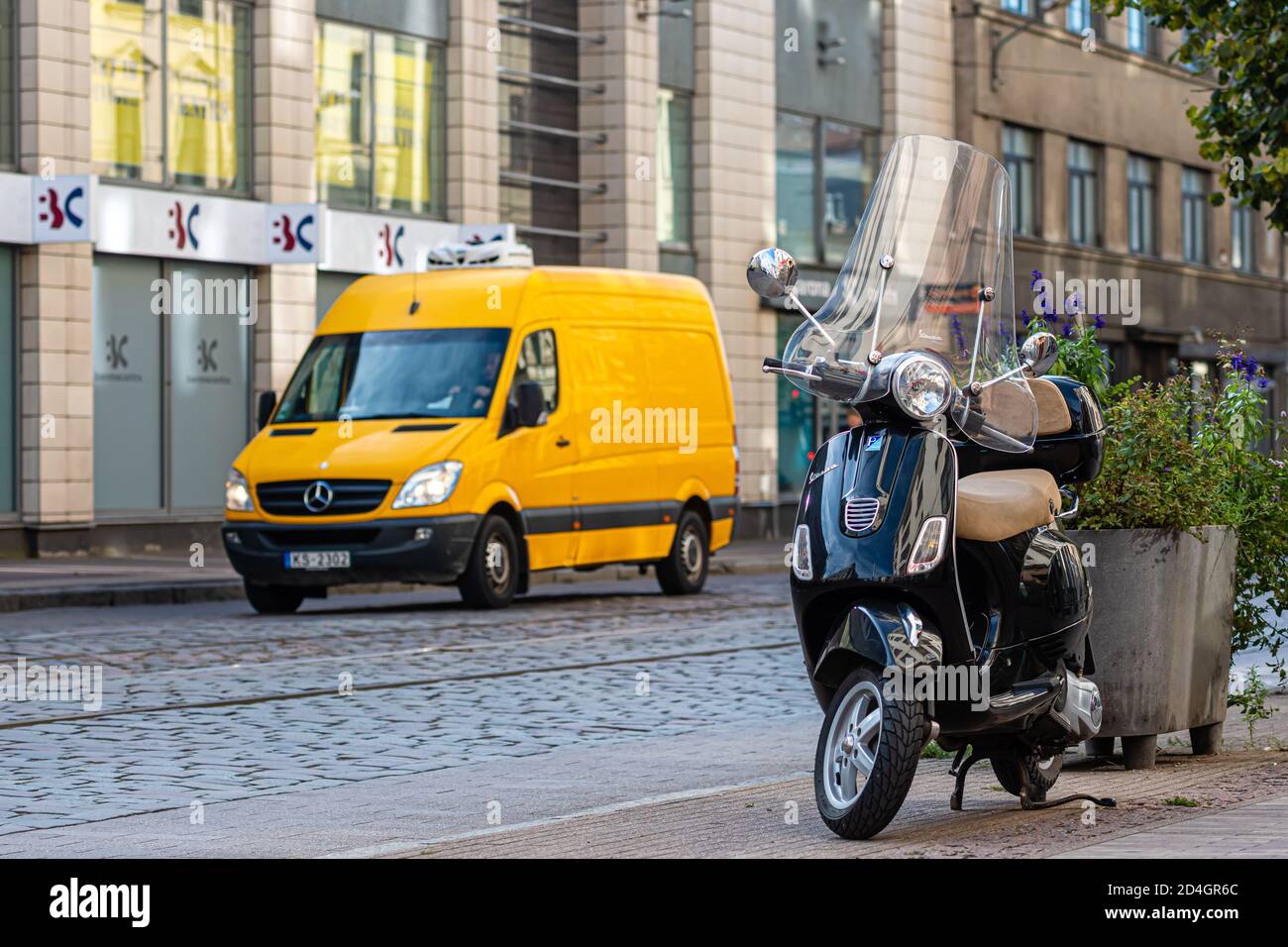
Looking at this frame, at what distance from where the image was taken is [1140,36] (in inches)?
1845

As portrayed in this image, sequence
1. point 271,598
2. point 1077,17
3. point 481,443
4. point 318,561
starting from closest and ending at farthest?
point 318,561, point 481,443, point 271,598, point 1077,17

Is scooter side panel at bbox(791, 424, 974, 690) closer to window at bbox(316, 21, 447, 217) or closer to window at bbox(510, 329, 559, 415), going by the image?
window at bbox(510, 329, 559, 415)

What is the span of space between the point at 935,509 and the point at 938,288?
975mm

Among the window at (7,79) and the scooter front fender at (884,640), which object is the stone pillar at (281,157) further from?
the scooter front fender at (884,640)

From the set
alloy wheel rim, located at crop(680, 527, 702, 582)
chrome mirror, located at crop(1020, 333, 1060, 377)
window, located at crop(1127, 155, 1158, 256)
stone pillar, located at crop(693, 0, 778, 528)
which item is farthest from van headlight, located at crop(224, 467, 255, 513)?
window, located at crop(1127, 155, 1158, 256)

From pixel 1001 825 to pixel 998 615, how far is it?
68 centimetres

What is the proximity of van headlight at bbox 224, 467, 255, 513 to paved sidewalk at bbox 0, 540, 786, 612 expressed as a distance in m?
1.76

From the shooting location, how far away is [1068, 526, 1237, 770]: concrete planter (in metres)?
8.59

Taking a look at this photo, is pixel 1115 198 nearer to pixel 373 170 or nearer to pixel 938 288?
pixel 373 170

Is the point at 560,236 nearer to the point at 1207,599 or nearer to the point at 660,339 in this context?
the point at 660,339

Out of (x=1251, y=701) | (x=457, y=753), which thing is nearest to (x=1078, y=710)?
(x=1251, y=701)

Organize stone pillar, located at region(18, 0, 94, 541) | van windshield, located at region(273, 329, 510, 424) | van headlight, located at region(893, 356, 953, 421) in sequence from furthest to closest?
stone pillar, located at region(18, 0, 94, 541)
van windshield, located at region(273, 329, 510, 424)
van headlight, located at region(893, 356, 953, 421)

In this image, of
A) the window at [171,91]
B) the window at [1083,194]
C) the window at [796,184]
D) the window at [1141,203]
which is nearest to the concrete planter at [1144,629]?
the window at [171,91]
